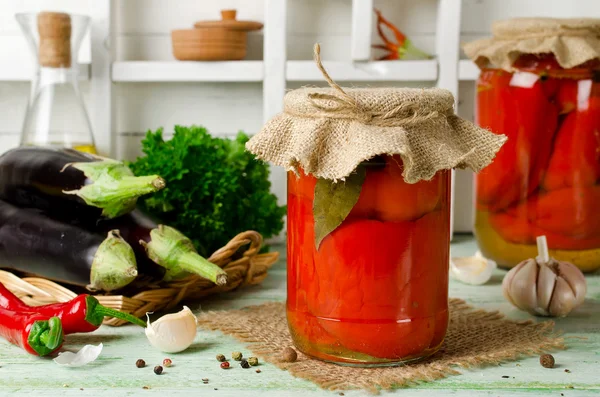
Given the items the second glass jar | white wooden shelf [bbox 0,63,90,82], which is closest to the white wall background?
white wooden shelf [bbox 0,63,90,82]

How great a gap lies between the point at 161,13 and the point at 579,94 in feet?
3.16

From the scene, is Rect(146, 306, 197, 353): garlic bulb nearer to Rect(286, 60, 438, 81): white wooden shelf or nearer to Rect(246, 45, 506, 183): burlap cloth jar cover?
Rect(246, 45, 506, 183): burlap cloth jar cover

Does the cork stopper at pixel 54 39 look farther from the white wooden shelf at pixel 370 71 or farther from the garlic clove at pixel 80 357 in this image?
the garlic clove at pixel 80 357

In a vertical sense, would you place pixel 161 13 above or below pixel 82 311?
above

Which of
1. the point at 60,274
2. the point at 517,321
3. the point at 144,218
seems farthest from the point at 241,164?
the point at 517,321

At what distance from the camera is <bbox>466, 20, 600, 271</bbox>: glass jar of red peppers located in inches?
54.6

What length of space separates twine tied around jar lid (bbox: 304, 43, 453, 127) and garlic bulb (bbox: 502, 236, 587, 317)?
0.44 meters

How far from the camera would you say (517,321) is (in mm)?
1181

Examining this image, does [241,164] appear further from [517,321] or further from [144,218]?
[517,321]

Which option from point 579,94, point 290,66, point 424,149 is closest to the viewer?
point 424,149

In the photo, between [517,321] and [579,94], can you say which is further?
[579,94]

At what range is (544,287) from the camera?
47.3 inches

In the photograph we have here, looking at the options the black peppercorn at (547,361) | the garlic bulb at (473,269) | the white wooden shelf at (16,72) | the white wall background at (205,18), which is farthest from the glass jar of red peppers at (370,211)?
the white wooden shelf at (16,72)

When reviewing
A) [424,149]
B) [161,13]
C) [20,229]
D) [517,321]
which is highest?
[161,13]
